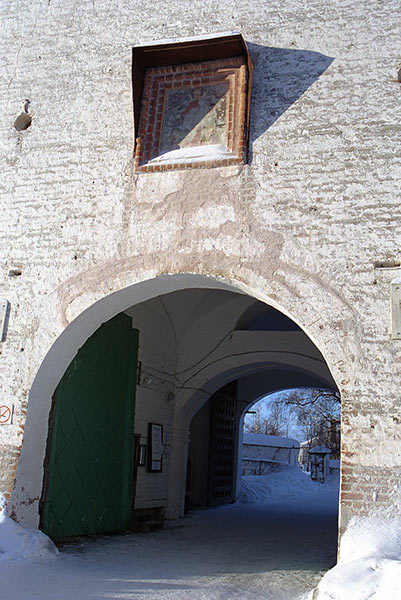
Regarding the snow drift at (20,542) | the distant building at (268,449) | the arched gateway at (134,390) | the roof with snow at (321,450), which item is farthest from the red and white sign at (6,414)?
the roof with snow at (321,450)

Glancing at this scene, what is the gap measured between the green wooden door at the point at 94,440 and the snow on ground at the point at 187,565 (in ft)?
1.12

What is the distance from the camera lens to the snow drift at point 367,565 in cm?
380

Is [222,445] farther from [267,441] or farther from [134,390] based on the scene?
[267,441]

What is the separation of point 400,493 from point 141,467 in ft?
13.3

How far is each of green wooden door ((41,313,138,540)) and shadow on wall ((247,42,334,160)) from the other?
2868 millimetres

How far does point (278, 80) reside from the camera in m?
5.72

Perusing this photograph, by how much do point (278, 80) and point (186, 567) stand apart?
14.0ft

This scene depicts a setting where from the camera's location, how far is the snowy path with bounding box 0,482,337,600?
427 cm

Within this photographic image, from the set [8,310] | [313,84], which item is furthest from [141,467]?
[313,84]

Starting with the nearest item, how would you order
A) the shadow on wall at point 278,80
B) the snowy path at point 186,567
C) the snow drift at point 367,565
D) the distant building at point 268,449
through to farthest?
1. the snow drift at point 367,565
2. the snowy path at point 186,567
3. the shadow on wall at point 278,80
4. the distant building at point 268,449

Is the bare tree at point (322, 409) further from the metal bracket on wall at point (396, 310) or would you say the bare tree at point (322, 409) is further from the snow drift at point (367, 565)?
the snow drift at point (367, 565)

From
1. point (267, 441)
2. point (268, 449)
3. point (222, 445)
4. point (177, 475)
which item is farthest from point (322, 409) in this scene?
point (177, 475)

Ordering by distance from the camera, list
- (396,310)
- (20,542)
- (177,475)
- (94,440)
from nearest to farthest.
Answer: (396,310) < (20,542) < (94,440) < (177,475)

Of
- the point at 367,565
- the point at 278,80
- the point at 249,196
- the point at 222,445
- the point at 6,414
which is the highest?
the point at 278,80
